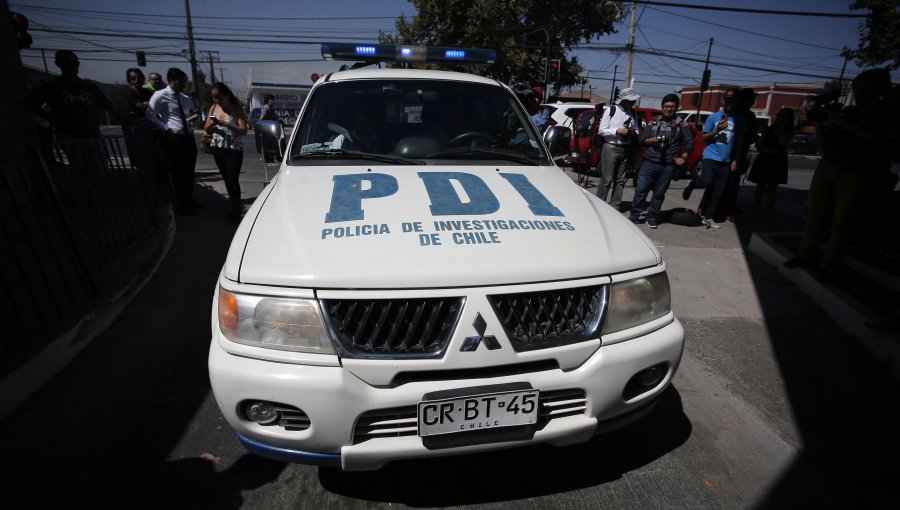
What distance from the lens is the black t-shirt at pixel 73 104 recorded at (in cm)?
511

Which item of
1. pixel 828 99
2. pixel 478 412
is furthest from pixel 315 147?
pixel 828 99

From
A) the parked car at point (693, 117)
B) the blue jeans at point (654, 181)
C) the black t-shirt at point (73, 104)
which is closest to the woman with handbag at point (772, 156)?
the blue jeans at point (654, 181)

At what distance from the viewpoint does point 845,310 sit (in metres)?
3.56

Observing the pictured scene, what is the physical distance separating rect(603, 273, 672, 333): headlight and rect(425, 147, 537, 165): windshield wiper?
3.96 feet

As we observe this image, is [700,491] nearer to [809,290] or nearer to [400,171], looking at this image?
[400,171]

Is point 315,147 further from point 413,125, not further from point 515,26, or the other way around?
point 515,26

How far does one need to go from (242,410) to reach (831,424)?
9.70 feet

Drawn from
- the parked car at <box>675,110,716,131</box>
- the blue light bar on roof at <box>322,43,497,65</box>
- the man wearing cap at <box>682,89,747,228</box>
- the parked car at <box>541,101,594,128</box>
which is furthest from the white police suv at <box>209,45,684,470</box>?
the parked car at <box>675,110,716,131</box>

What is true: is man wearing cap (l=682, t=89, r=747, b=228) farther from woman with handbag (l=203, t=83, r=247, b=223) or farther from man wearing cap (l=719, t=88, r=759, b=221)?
woman with handbag (l=203, t=83, r=247, b=223)

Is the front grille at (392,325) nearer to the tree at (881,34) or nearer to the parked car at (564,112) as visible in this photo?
the parked car at (564,112)

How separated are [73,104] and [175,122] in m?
1.07

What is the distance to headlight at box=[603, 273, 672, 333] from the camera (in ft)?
5.88

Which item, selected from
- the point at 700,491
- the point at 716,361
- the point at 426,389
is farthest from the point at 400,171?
the point at 716,361

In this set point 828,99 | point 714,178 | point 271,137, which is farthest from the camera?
point 714,178
